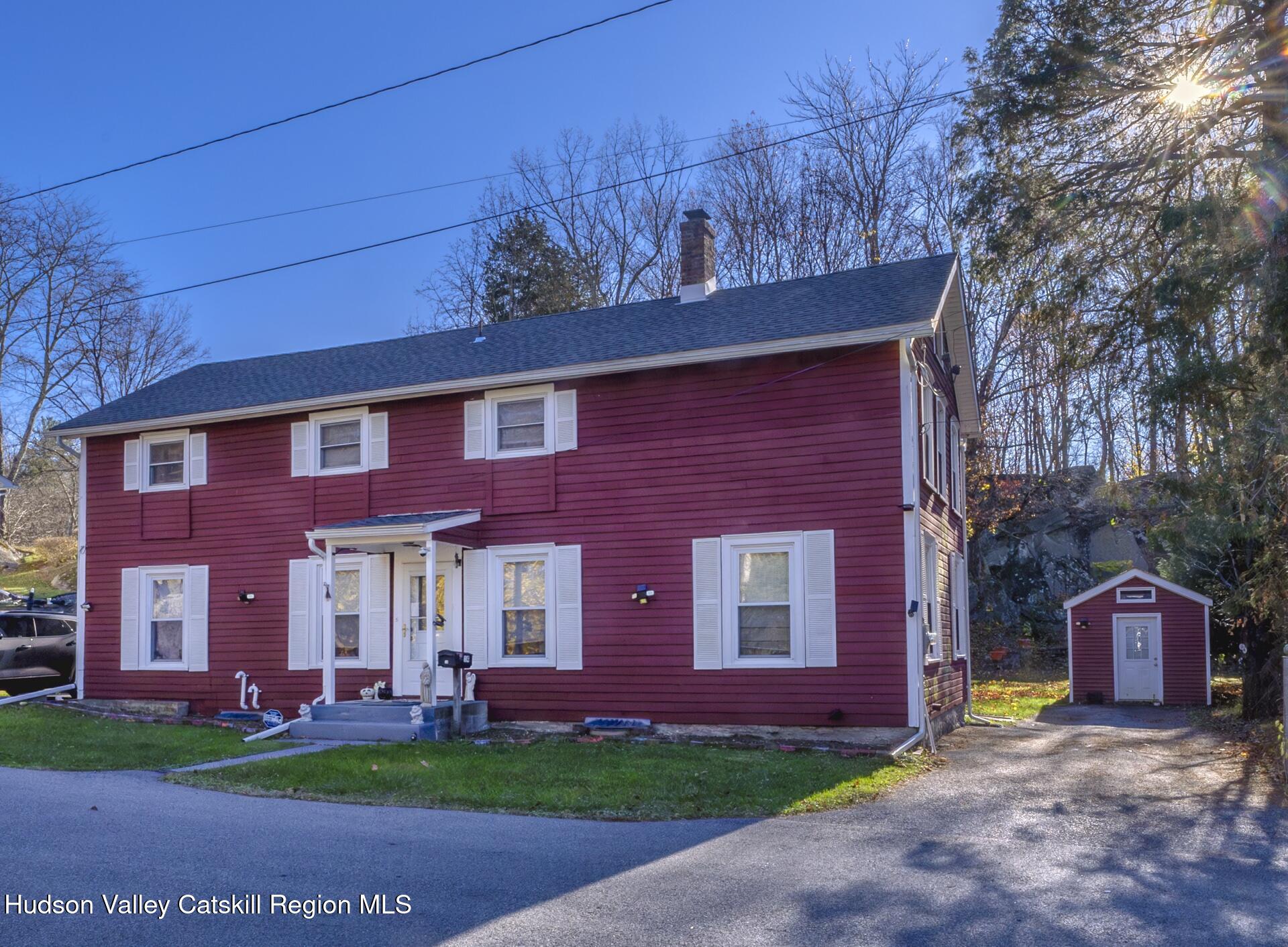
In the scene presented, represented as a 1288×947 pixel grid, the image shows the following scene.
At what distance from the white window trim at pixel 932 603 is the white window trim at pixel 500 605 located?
4.77 meters

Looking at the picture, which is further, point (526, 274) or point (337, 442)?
point (526, 274)

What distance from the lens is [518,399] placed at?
624 inches

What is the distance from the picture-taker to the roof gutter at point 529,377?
530 inches

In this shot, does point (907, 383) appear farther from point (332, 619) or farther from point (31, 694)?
point (31, 694)

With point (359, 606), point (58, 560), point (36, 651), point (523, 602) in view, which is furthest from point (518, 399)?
point (58, 560)

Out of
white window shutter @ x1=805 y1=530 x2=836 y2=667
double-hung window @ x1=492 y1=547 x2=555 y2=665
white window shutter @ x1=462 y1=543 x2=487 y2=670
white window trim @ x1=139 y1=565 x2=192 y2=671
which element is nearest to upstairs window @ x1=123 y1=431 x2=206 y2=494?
white window trim @ x1=139 y1=565 x2=192 y2=671

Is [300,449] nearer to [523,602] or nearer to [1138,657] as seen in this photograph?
[523,602]

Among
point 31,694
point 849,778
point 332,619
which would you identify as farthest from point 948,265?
point 31,694

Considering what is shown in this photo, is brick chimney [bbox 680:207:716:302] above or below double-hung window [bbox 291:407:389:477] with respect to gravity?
above

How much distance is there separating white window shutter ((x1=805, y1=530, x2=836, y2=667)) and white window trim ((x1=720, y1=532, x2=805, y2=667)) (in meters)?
0.08

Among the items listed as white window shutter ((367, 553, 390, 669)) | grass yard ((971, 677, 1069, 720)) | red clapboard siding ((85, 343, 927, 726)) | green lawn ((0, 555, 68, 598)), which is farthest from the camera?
green lawn ((0, 555, 68, 598))

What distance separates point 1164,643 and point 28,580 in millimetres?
31626

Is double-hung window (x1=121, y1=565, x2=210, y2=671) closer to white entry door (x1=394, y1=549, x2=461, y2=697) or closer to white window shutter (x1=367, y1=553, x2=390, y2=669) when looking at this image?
white window shutter (x1=367, y1=553, x2=390, y2=669)

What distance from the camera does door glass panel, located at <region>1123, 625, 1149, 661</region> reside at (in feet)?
81.0
